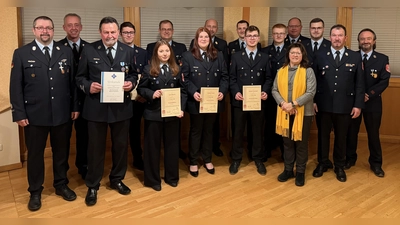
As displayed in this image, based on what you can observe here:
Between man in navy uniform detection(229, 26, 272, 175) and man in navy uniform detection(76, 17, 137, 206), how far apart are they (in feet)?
3.79

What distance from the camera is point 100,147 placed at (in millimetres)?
3424

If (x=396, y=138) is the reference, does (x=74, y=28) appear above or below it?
above

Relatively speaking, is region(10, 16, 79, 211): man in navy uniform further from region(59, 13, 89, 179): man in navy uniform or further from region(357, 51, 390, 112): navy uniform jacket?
region(357, 51, 390, 112): navy uniform jacket

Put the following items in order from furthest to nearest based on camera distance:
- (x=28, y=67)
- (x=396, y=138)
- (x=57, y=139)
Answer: (x=396, y=138) → (x=57, y=139) → (x=28, y=67)

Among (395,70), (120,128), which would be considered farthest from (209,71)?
(395,70)

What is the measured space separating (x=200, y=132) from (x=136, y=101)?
748 mm

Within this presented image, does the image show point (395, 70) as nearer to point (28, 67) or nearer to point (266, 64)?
point (266, 64)

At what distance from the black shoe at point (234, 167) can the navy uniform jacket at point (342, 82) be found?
1.12 m

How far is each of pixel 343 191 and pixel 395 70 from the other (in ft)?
8.71

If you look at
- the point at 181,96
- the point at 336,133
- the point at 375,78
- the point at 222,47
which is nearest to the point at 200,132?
the point at 181,96

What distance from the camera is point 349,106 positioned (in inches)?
151

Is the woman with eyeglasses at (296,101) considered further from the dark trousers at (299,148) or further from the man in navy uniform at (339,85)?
the man in navy uniform at (339,85)

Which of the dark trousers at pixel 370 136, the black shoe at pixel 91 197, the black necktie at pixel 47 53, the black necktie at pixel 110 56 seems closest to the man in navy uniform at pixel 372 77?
the dark trousers at pixel 370 136

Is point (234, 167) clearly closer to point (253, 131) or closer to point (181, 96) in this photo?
point (253, 131)
